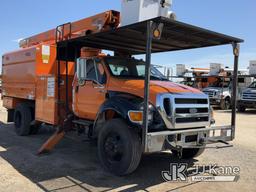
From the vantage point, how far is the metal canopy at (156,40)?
18.9 feet

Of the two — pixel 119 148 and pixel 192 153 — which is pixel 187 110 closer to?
pixel 119 148

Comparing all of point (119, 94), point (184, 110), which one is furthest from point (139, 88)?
point (184, 110)

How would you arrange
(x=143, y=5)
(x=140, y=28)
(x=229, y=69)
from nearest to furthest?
(x=140, y=28), (x=143, y=5), (x=229, y=69)

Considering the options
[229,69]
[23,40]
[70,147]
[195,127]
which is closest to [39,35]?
[23,40]

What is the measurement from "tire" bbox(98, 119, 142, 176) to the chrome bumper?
40 centimetres

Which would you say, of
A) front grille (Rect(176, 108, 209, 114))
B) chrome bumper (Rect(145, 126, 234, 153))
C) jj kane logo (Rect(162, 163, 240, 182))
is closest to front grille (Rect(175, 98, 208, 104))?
front grille (Rect(176, 108, 209, 114))

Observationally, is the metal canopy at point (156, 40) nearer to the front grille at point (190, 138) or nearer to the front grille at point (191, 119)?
the front grille at point (191, 119)

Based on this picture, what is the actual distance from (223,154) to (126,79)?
3.35 m

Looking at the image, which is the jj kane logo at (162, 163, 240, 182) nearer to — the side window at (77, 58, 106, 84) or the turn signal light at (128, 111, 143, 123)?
the turn signal light at (128, 111, 143, 123)

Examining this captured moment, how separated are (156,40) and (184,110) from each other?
210 centimetres

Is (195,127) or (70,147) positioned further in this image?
(70,147)

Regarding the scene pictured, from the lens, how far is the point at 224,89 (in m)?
23.4

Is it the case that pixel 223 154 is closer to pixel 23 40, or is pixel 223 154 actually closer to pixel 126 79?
pixel 126 79

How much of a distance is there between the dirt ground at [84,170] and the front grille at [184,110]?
1.10 metres
